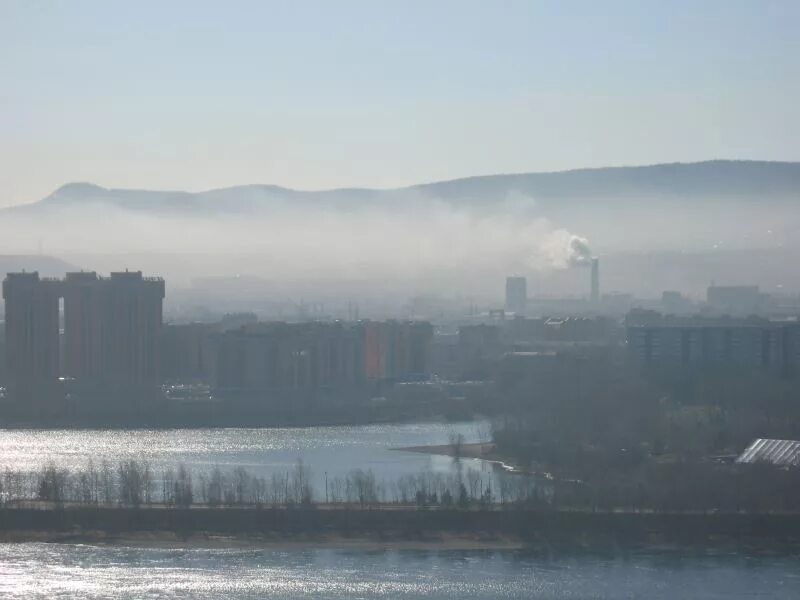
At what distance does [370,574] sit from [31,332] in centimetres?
1548

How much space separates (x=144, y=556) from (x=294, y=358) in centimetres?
1413

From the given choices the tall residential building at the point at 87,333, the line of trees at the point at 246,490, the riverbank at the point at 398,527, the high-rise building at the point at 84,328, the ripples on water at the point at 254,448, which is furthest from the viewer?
the high-rise building at the point at 84,328

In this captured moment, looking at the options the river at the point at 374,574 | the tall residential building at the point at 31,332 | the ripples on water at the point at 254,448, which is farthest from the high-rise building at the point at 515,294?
the river at the point at 374,574

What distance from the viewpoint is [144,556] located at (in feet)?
42.4

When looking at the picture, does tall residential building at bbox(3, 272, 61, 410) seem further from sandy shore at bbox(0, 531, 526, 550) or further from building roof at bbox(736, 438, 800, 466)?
sandy shore at bbox(0, 531, 526, 550)

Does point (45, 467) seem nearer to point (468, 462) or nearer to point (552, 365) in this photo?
point (468, 462)


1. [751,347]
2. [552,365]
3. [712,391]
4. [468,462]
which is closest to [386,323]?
[552,365]

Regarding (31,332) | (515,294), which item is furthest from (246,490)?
(515,294)

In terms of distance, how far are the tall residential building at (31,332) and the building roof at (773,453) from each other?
12061 mm

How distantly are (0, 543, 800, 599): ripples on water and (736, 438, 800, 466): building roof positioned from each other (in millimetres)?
2886

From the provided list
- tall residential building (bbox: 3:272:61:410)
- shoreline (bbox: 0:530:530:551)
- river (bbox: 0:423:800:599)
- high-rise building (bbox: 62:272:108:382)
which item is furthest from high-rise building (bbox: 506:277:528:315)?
river (bbox: 0:423:800:599)

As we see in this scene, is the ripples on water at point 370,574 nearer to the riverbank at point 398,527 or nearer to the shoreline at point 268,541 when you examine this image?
the shoreline at point 268,541

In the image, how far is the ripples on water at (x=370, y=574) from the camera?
11750mm

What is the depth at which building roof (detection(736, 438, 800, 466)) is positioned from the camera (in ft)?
51.6
